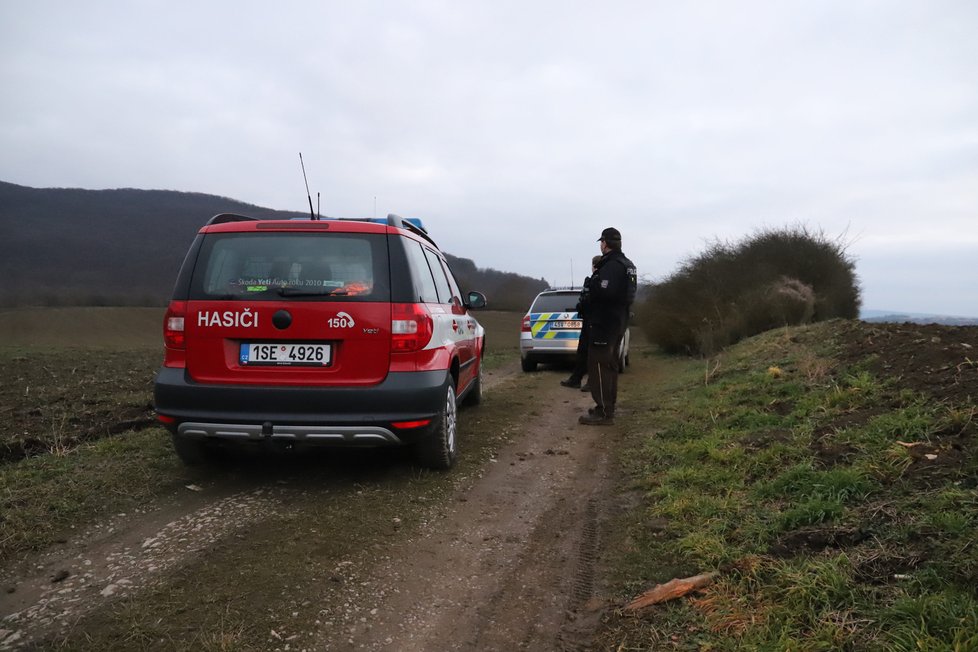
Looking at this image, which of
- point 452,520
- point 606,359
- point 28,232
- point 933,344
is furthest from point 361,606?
point 28,232

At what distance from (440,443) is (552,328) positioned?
6.83 meters

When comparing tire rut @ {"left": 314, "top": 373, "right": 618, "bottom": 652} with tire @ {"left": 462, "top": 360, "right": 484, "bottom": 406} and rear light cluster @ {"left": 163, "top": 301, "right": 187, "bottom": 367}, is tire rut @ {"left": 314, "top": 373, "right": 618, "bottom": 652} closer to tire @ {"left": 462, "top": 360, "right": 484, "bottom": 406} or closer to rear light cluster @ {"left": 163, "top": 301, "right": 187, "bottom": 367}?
rear light cluster @ {"left": 163, "top": 301, "right": 187, "bottom": 367}

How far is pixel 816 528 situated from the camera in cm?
278

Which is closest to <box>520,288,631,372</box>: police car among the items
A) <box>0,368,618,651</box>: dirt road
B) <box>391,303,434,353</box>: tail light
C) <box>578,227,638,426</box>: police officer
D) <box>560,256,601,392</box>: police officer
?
<box>560,256,601,392</box>: police officer

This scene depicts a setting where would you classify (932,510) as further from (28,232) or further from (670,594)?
(28,232)

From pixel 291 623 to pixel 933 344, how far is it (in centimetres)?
579

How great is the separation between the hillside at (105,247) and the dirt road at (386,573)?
31903 mm

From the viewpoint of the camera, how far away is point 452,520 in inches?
141

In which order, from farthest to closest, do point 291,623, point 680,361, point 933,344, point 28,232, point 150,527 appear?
point 28,232, point 680,361, point 933,344, point 150,527, point 291,623

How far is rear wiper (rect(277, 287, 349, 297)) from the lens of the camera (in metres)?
3.76

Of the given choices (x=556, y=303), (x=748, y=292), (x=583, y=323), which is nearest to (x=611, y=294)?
(x=583, y=323)

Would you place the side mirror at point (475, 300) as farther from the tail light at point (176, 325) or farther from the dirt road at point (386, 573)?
the tail light at point (176, 325)

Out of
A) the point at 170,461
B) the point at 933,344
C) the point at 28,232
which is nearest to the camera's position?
the point at 170,461

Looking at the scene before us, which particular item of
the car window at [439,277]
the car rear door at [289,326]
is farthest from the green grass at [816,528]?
the car window at [439,277]
